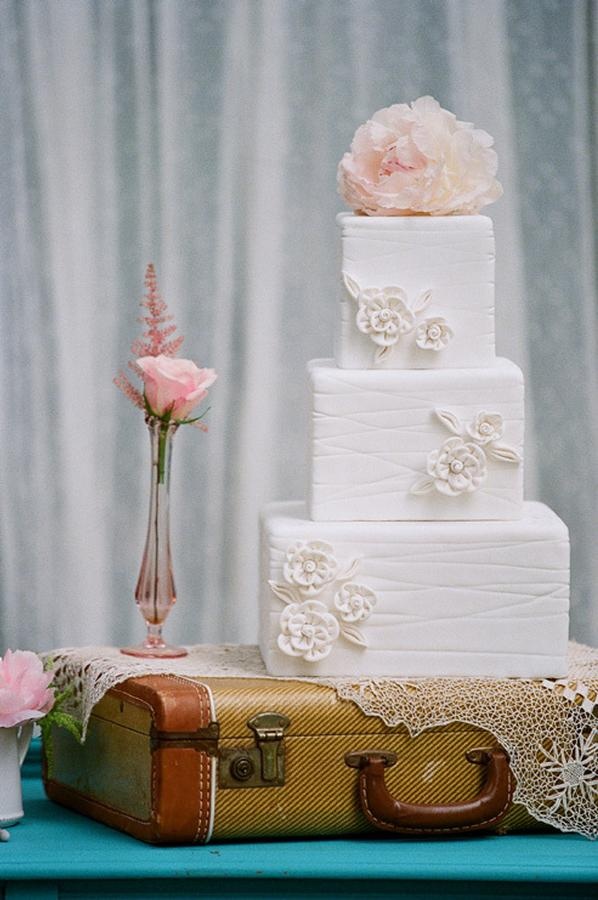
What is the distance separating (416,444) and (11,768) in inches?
24.8

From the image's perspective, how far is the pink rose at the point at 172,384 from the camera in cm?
178

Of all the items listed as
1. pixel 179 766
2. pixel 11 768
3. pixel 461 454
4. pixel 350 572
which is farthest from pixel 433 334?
pixel 11 768

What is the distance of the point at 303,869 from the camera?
5.13ft

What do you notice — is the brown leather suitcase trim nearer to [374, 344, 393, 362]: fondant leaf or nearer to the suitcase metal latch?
the suitcase metal latch

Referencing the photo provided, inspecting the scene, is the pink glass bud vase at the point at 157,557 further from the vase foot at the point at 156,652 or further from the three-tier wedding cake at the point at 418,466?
the three-tier wedding cake at the point at 418,466

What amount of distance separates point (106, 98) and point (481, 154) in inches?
29.3

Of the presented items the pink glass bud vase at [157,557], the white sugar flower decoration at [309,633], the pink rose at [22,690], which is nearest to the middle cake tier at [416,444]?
the white sugar flower decoration at [309,633]

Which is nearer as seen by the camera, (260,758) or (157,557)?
(260,758)

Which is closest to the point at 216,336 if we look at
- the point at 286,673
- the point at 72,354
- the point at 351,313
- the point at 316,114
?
the point at 72,354

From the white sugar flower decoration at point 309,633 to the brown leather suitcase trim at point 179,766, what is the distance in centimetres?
12

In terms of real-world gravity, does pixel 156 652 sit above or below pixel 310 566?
below

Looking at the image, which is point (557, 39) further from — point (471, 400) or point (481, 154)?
point (471, 400)

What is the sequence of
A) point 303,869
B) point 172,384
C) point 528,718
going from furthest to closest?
point 172,384
point 528,718
point 303,869

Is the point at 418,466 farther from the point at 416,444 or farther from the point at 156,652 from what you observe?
the point at 156,652
